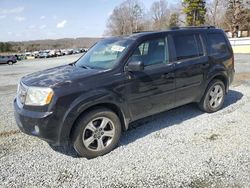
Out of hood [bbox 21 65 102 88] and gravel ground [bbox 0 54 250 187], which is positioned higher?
hood [bbox 21 65 102 88]

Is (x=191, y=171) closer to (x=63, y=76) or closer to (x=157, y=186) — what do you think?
(x=157, y=186)

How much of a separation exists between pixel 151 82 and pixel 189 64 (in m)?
1.08

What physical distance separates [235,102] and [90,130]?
4330 mm

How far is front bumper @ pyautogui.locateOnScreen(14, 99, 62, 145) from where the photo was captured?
3527 mm

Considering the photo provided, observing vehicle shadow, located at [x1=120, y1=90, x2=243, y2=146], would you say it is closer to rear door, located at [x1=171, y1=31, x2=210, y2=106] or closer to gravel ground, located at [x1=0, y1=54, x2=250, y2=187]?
gravel ground, located at [x1=0, y1=54, x2=250, y2=187]

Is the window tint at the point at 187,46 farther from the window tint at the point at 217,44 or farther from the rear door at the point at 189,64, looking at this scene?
the window tint at the point at 217,44

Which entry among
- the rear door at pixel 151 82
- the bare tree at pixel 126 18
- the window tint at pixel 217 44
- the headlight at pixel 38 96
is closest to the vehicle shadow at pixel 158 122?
the rear door at pixel 151 82

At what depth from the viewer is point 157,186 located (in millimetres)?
3150

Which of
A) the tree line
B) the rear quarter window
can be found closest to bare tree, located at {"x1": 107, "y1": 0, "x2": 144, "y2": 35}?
the tree line

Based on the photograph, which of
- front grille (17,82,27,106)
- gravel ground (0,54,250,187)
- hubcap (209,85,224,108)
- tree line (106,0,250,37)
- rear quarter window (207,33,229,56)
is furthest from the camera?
tree line (106,0,250,37)

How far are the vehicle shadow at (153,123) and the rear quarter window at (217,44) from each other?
1370 mm

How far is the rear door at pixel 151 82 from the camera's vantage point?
425 centimetres

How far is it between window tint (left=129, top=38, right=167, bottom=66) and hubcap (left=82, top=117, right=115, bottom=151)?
1.17m

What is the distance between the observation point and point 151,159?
12.5 feet
